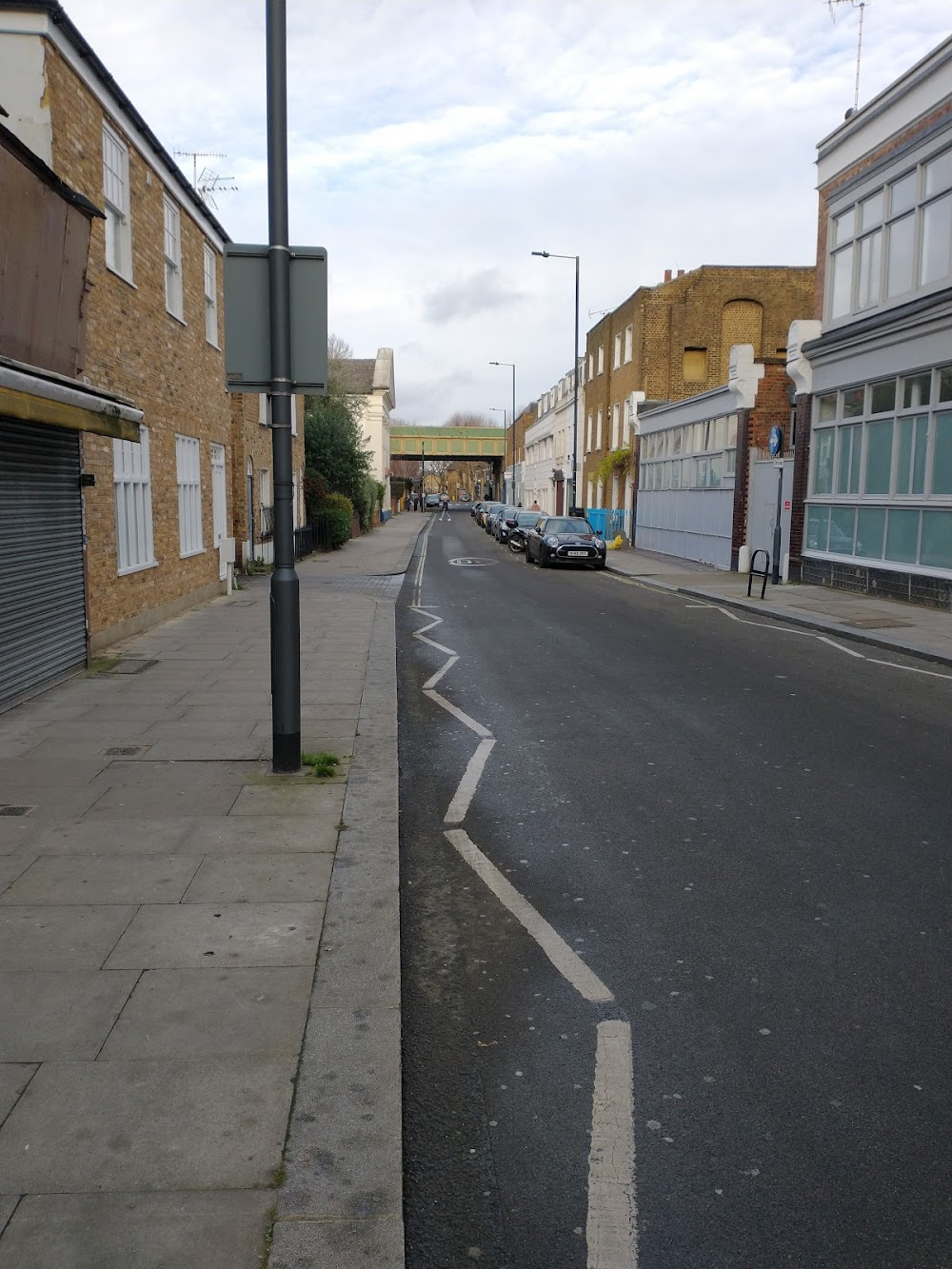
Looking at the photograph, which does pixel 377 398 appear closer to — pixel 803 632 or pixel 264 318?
pixel 803 632

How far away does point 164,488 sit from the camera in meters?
15.4

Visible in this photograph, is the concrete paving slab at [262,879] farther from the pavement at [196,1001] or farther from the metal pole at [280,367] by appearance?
the metal pole at [280,367]

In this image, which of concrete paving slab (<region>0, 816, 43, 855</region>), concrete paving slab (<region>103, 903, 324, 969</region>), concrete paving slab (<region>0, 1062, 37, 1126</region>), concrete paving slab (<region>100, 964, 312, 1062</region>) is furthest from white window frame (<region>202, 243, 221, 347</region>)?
concrete paving slab (<region>0, 1062, 37, 1126</region>)

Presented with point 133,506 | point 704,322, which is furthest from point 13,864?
point 704,322

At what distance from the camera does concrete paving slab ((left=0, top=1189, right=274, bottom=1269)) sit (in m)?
2.57

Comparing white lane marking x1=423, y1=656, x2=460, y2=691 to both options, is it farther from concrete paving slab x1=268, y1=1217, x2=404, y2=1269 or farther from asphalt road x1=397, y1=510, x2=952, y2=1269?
concrete paving slab x1=268, y1=1217, x2=404, y2=1269

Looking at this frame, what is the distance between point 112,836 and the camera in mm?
5660

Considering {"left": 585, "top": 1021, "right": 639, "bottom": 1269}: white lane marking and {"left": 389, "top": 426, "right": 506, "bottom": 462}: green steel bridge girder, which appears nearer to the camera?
{"left": 585, "top": 1021, "right": 639, "bottom": 1269}: white lane marking

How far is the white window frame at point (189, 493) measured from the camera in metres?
16.6

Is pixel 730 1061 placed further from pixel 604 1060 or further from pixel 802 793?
pixel 802 793

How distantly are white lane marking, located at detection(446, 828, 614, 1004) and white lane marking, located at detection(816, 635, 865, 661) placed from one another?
8378 millimetres

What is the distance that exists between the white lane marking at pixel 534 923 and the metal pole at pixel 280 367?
1523 millimetres

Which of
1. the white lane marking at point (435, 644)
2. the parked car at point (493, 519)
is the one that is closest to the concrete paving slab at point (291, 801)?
the white lane marking at point (435, 644)

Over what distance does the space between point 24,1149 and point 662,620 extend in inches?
560
